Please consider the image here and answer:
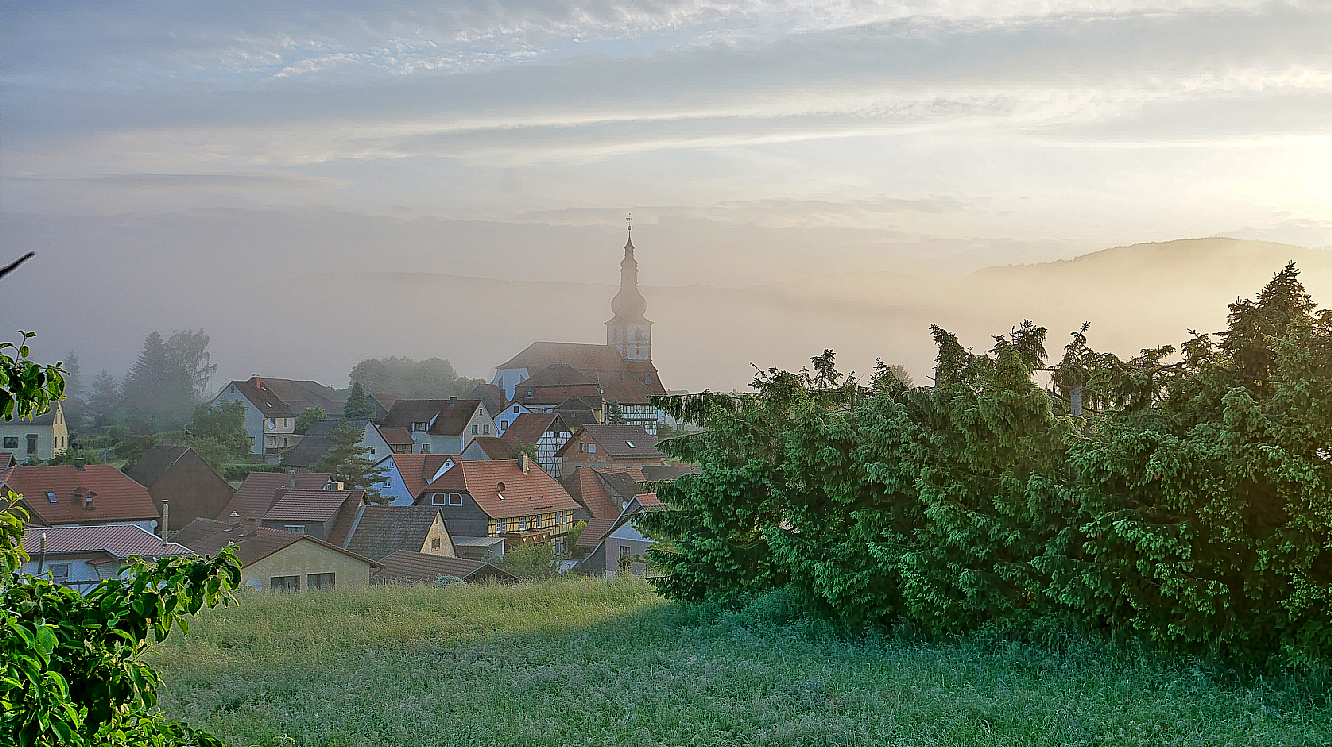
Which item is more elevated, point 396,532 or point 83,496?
point 83,496

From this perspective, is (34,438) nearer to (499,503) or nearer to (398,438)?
(398,438)

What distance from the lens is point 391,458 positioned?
140ft

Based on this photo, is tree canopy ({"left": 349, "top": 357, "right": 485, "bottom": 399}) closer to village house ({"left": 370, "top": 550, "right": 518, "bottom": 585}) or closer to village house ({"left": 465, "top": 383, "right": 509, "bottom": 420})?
village house ({"left": 465, "top": 383, "right": 509, "bottom": 420})

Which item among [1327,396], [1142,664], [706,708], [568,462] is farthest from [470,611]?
[568,462]

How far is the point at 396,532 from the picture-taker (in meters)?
→ 31.9

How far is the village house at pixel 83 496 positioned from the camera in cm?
3338

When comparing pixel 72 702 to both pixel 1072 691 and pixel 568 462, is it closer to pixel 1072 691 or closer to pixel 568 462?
pixel 1072 691

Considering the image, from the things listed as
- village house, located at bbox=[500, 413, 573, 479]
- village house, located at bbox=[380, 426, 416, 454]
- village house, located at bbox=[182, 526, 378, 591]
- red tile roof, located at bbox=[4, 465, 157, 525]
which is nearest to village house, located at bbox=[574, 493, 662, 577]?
village house, located at bbox=[182, 526, 378, 591]

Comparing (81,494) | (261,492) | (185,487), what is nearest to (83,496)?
(81,494)

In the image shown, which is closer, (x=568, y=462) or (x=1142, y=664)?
(x=1142, y=664)

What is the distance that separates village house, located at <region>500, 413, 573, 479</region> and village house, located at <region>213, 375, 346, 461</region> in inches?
685

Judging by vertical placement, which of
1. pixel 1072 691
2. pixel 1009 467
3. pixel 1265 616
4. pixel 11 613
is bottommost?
pixel 1072 691

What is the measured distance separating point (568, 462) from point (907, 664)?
45.1 m

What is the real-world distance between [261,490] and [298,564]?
677 inches
